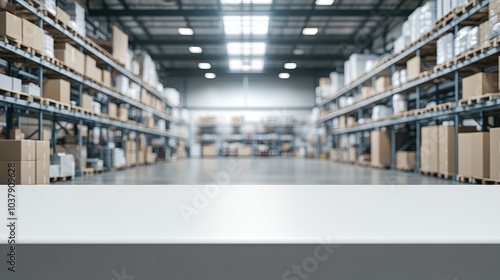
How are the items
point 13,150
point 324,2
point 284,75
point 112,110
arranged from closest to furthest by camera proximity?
point 13,150 → point 112,110 → point 324,2 → point 284,75

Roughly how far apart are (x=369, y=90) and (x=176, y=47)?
1056 centimetres

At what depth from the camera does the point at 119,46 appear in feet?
31.7

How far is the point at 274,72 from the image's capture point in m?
22.1

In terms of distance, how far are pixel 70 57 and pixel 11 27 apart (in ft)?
6.05

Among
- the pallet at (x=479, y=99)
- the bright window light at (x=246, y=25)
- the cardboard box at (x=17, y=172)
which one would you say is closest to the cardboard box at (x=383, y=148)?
the pallet at (x=479, y=99)

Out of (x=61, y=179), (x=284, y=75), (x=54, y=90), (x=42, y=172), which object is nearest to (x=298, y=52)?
(x=284, y=75)

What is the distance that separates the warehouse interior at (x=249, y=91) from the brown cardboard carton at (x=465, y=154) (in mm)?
32

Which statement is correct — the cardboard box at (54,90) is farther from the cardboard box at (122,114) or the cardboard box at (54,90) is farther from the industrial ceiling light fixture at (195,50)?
the industrial ceiling light fixture at (195,50)

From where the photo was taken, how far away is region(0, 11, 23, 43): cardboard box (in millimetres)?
5012

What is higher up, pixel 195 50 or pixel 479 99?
pixel 195 50

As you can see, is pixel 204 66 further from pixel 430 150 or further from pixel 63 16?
pixel 430 150

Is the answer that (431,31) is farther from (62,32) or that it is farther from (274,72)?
(274,72)
